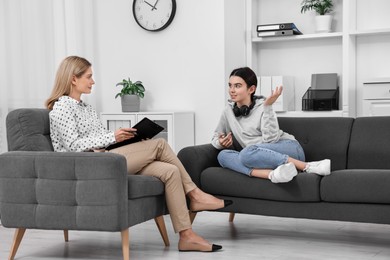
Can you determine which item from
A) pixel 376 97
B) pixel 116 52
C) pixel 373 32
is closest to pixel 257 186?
pixel 376 97

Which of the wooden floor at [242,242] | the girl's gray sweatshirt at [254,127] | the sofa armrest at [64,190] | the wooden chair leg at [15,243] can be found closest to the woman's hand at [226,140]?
the girl's gray sweatshirt at [254,127]

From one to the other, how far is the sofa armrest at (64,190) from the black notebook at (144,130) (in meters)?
0.30

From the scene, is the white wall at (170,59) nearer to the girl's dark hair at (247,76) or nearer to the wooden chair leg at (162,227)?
the girl's dark hair at (247,76)

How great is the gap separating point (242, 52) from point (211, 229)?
76.0 inches

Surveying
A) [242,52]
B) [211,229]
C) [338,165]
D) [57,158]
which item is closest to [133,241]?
[211,229]

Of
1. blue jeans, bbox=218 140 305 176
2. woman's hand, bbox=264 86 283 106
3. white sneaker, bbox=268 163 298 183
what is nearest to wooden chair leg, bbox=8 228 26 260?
blue jeans, bbox=218 140 305 176

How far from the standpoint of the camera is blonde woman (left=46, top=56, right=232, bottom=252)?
12.0ft

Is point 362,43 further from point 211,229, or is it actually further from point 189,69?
point 211,229

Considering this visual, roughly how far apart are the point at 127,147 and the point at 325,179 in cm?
111

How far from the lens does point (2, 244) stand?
4.13 m

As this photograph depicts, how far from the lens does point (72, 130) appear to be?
3646mm

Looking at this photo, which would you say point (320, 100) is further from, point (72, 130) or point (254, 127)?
point (72, 130)

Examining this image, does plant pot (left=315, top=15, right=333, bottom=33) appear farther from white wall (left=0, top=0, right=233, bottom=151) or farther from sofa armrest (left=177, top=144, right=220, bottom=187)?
sofa armrest (left=177, top=144, right=220, bottom=187)

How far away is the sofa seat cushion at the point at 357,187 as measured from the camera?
3.45m
